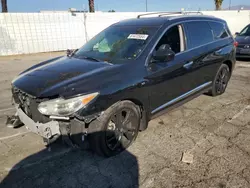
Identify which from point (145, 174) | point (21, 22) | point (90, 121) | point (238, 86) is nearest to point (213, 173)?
point (145, 174)

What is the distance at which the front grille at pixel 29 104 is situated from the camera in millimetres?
2785

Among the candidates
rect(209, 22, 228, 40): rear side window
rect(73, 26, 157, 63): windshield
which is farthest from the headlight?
rect(209, 22, 228, 40): rear side window

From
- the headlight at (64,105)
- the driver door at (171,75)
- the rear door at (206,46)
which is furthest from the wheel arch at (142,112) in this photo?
the rear door at (206,46)

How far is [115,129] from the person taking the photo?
3096mm

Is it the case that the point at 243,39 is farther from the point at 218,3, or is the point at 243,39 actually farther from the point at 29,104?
the point at 218,3

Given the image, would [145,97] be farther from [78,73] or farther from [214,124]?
[214,124]

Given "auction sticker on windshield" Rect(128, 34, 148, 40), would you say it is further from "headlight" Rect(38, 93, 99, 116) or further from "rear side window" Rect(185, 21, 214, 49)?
"headlight" Rect(38, 93, 99, 116)

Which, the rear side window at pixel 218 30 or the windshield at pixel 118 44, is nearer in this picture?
the windshield at pixel 118 44

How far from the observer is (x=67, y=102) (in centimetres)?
258

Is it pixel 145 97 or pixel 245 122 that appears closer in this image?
pixel 145 97

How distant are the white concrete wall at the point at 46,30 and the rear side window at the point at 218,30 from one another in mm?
11742

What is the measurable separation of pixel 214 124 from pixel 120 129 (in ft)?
5.95

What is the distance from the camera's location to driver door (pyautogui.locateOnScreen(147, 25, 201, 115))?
341 centimetres

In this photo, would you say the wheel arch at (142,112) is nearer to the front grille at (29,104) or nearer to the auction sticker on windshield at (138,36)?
the auction sticker on windshield at (138,36)
